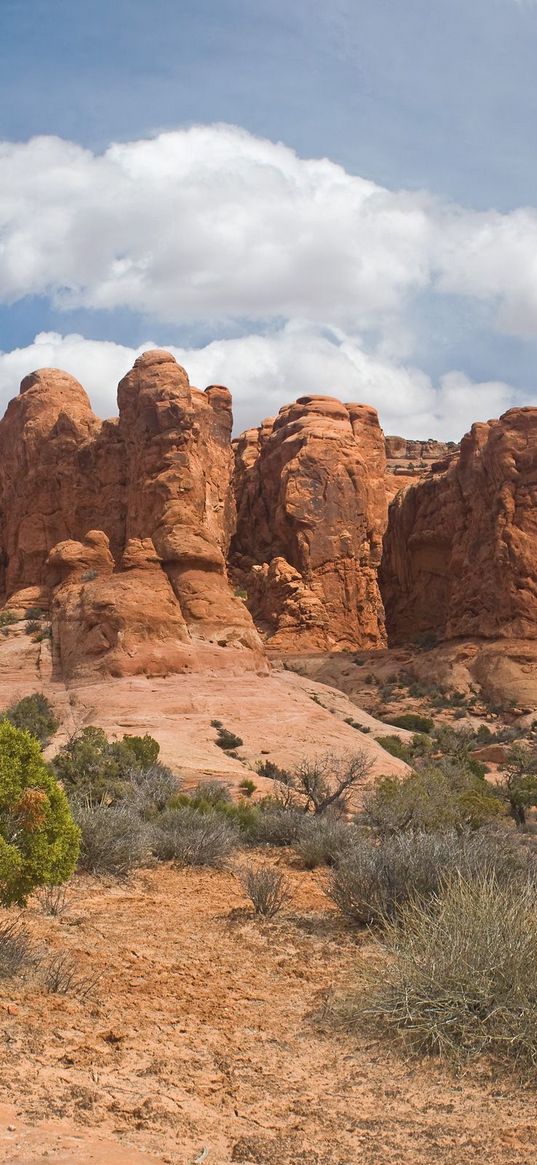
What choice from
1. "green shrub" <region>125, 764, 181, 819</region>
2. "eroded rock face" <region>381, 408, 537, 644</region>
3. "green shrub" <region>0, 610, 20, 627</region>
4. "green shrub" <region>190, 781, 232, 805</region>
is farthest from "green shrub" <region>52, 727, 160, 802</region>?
"eroded rock face" <region>381, 408, 537, 644</region>

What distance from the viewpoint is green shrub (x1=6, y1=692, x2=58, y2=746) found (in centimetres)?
2108

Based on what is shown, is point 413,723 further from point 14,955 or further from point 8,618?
point 14,955

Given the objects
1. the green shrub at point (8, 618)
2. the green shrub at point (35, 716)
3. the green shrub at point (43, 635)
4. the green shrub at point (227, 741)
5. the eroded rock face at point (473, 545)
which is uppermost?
the eroded rock face at point (473, 545)

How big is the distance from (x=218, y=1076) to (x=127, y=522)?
3331 cm

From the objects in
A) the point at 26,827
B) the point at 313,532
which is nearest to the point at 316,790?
the point at 26,827

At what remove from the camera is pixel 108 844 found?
11.1m

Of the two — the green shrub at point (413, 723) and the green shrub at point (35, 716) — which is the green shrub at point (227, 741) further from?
the green shrub at point (413, 723)

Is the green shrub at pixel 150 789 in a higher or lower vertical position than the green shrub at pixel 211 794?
higher

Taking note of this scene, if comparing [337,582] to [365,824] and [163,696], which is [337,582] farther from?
[365,824]

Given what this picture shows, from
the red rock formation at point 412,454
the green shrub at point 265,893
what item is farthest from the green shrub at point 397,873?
the red rock formation at point 412,454

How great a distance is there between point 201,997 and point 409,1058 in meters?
1.78

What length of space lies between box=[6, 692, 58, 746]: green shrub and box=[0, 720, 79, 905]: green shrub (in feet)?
41.6

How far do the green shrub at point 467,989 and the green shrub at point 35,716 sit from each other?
14687mm

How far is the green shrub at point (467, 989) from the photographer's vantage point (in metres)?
5.70
